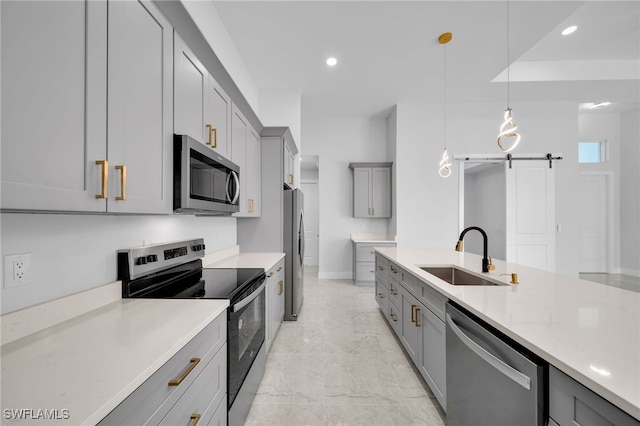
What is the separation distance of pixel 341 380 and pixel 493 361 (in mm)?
1366

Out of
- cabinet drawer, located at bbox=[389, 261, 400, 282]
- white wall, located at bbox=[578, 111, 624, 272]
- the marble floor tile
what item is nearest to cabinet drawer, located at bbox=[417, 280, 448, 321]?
cabinet drawer, located at bbox=[389, 261, 400, 282]

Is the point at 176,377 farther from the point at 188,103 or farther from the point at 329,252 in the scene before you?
the point at 329,252

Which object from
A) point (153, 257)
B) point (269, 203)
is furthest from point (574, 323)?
point (269, 203)

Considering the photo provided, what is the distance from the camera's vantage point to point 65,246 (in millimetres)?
1095

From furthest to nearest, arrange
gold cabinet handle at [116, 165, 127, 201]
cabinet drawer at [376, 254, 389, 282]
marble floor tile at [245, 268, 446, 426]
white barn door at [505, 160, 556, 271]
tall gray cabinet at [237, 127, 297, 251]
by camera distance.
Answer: white barn door at [505, 160, 556, 271] < tall gray cabinet at [237, 127, 297, 251] < cabinet drawer at [376, 254, 389, 282] < marble floor tile at [245, 268, 446, 426] < gold cabinet handle at [116, 165, 127, 201]

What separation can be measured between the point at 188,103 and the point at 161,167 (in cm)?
47

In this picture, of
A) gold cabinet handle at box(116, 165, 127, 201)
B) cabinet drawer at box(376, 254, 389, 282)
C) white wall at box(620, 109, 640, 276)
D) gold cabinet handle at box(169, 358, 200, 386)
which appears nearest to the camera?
gold cabinet handle at box(169, 358, 200, 386)

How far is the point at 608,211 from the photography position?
5.85 metres

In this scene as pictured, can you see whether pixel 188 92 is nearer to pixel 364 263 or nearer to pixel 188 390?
pixel 188 390

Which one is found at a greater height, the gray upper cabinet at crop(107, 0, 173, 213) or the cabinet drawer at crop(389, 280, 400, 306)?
the gray upper cabinet at crop(107, 0, 173, 213)

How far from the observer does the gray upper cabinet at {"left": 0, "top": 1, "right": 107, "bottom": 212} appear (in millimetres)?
660

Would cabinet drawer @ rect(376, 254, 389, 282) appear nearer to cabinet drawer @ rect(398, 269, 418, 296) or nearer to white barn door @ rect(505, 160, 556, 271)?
cabinet drawer @ rect(398, 269, 418, 296)

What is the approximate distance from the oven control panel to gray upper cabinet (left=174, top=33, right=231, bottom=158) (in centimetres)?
69

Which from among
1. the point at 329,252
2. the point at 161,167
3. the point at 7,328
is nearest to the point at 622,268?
the point at 329,252
